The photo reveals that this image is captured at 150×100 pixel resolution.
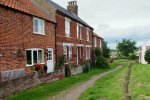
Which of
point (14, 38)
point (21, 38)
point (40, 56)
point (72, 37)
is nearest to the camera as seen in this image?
point (14, 38)

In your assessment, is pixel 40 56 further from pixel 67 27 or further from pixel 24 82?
pixel 67 27

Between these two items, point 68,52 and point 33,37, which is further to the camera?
point 68,52

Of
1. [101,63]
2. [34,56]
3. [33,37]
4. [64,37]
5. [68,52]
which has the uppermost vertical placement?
[64,37]

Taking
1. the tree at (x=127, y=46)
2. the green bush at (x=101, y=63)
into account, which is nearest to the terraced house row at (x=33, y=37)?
the green bush at (x=101, y=63)

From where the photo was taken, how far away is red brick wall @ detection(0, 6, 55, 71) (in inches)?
648

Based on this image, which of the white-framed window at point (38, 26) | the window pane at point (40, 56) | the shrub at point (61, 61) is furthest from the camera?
the shrub at point (61, 61)

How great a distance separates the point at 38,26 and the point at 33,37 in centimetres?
158

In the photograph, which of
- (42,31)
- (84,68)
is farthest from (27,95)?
(84,68)

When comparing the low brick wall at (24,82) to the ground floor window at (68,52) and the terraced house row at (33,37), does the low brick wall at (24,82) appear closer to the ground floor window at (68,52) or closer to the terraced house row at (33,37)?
the terraced house row at (33,37)

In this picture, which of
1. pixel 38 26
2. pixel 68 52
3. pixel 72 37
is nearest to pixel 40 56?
pixel 38 26

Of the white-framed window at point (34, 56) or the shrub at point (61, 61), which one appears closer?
the white-framed window at point (34, 56)

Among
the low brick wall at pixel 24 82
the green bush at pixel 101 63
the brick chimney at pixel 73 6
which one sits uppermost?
the brick chimney at pixel 73 6

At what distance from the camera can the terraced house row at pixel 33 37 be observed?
1687 centimetres

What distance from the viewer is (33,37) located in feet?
68.4
